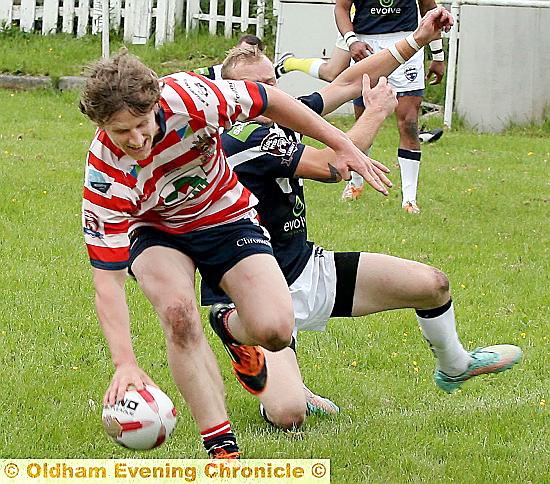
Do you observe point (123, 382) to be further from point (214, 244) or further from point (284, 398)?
point (284, 398)

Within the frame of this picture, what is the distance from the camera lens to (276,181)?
5.58 meters

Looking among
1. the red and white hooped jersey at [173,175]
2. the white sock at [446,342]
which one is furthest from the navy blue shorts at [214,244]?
the white sock at [446,342]

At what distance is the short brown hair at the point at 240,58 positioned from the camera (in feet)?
18.5

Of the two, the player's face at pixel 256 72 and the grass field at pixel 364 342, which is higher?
the player's face at pixel 256 72

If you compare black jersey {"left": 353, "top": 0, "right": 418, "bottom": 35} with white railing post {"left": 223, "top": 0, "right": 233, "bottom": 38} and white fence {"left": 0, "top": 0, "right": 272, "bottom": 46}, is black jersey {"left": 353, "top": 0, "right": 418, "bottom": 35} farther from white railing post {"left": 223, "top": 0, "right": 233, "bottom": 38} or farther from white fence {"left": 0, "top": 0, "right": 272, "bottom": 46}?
white railing post {"left": 223, "top": 0, "right": 233, "bottom": 38}

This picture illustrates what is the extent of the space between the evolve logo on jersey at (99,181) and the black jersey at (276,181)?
101cm

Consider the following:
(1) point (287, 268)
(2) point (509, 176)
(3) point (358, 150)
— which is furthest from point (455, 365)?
(2) point (509, 176)

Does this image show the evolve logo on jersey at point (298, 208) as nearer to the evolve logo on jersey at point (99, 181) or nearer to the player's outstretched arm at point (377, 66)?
the player's outstretched arm at point (377, 66)

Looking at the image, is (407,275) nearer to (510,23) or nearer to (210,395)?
(210,395)

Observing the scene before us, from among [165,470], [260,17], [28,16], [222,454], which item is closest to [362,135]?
[222,454]

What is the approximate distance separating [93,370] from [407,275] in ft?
5.92

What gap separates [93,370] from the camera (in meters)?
6.30

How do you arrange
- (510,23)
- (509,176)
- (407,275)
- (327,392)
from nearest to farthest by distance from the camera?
(407,275), (327,392), (509,176), (510,23)

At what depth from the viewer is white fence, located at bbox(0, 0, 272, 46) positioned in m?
16.6
